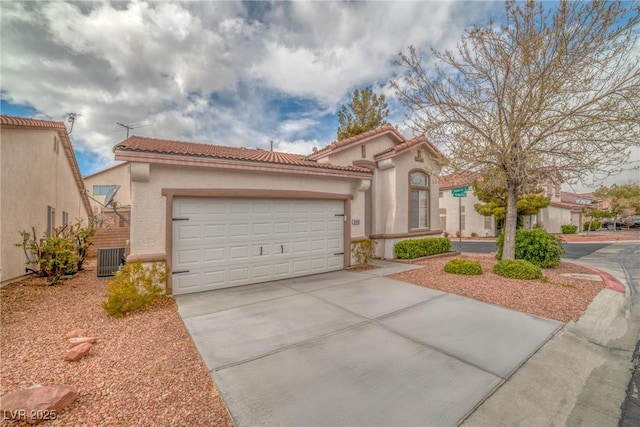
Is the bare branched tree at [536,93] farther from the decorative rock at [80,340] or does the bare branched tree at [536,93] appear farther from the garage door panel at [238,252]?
the decorative rock at [80,340]

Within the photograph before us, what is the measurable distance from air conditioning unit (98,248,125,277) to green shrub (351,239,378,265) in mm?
7965

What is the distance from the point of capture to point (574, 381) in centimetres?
308

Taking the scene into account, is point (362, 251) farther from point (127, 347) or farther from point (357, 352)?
point (127, 347)

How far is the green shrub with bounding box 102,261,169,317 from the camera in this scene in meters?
5.23

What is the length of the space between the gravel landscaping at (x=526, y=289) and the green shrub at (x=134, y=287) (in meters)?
6.21

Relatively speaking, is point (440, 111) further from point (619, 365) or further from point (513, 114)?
point (619, 365)

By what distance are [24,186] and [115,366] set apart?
8.46 m

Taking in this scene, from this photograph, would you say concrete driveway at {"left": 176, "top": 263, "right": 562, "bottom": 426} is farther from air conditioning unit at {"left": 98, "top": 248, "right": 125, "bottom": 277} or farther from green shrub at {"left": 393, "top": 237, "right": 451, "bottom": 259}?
air conditioning unit at {"left": 98, "top": 248, "right": 125, "bottom": 277}

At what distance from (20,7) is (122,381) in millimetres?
8502

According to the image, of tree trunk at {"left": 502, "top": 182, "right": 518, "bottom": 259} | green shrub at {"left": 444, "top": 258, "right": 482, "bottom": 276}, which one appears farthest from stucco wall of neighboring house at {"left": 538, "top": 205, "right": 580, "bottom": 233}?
green shrub at {"left": 444, "top": 258, "right": 482, "bottom": 276}

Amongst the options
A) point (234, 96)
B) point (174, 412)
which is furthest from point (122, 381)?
point (234, 96)

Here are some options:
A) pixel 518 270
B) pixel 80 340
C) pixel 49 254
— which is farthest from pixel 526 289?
pixel 49 254

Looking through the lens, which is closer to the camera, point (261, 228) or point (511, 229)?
point (261, 228)

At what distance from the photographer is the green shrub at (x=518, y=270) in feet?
24.4
